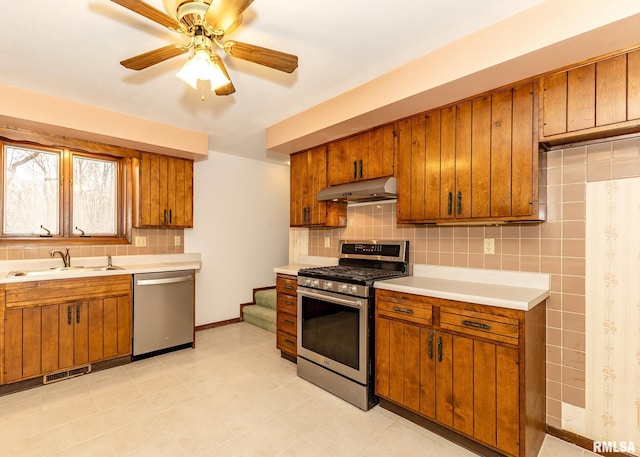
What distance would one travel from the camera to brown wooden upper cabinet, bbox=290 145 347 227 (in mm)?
3378

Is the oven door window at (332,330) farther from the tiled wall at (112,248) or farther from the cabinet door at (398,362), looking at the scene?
the tiled wall at (112,248)

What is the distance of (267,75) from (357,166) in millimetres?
1136

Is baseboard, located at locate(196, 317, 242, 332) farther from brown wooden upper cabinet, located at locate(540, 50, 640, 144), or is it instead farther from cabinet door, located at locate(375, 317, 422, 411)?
brown wooden upper cabinet, located at locate(540, 50, 640, 144)

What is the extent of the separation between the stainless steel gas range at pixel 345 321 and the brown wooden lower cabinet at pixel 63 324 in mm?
1829

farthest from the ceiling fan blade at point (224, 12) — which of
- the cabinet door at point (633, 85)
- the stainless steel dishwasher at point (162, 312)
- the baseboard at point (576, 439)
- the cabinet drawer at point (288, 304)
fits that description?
the baseboard at point (576, 439)

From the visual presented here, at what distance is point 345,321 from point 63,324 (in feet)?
8.33

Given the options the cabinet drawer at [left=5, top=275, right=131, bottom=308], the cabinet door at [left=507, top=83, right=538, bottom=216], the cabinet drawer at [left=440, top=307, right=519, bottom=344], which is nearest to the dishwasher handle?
the cabinet drawer at [left=5, top=275, right=131, bottom=308]

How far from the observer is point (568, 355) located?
6.72 ft

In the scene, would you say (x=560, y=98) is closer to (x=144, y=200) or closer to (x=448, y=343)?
(x=448, y=343)

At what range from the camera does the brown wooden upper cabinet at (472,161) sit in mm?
1981

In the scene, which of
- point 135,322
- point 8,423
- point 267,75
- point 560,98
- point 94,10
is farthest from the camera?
point 135,322

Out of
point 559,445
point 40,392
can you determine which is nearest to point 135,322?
point 40,392
